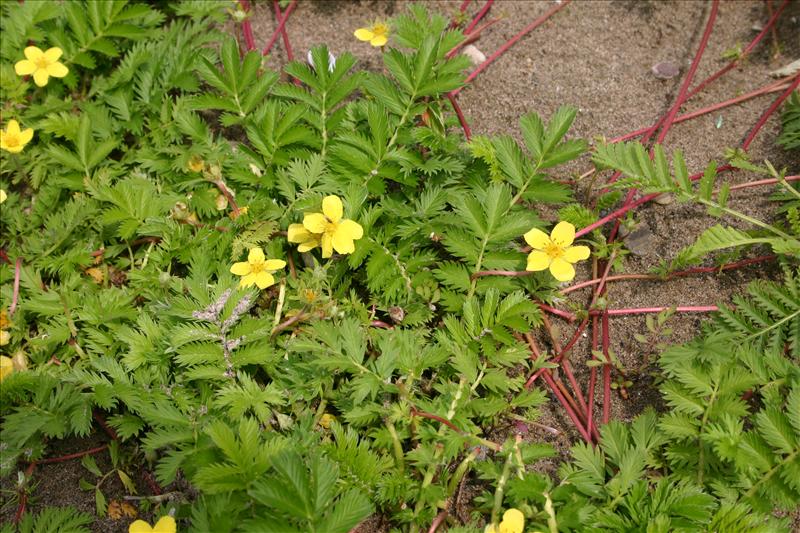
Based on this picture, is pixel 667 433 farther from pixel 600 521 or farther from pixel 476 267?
pixel 476 267

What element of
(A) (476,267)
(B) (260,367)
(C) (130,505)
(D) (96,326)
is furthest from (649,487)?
(D) (96,326)

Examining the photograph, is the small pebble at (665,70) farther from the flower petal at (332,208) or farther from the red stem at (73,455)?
the red stem at (73,455)

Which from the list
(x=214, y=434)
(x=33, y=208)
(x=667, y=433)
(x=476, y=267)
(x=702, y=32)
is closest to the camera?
(x=214, y=434)

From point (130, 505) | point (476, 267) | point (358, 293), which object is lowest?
point (130, 505)

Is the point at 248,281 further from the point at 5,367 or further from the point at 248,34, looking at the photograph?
the point at 248,34

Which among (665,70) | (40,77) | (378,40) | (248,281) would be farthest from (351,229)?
(665,70)

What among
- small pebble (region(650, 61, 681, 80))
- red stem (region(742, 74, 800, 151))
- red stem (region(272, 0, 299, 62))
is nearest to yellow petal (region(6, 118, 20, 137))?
red stem (region(272, 0, 299, 62))
